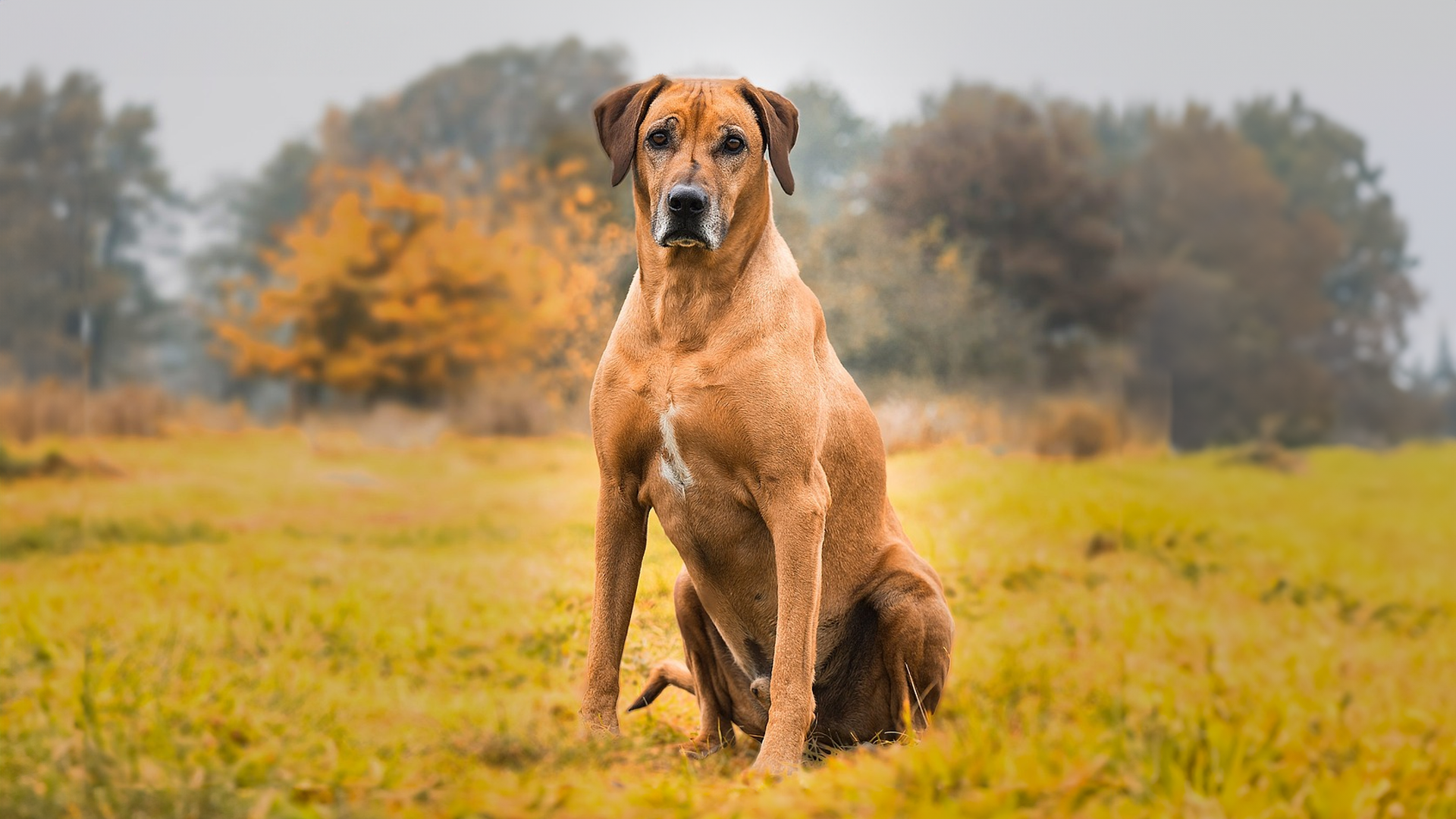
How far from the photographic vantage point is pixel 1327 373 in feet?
14.8

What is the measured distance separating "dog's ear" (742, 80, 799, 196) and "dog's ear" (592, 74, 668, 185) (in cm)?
36

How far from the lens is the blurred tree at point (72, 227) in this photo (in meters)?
7.05

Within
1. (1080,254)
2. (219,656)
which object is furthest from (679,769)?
(1080,254)

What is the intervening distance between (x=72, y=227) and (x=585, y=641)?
4.87 m

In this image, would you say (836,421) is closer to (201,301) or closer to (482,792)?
(482,792)

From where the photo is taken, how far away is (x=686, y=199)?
3.56 metres

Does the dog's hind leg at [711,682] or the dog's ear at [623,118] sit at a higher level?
the dog's ear at [623,118]

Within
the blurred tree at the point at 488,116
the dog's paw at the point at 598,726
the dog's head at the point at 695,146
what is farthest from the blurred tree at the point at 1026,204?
the dog's paw at the point at 598,726

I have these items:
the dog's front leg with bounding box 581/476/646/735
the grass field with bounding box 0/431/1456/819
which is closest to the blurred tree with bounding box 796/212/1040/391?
the grass field with bounding box 0/431/1456/819

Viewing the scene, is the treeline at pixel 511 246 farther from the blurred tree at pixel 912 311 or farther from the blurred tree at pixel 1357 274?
the blurred tree at pixel 1357 274

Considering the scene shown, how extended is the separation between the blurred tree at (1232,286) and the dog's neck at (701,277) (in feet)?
8.22

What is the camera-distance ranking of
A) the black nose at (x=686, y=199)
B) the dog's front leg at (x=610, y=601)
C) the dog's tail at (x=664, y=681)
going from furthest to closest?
1. the dog's tail at (x=664, y=681)
2. the dog's front leg at (x=610, y=601)
3. the black nose at (x=686, y=199)

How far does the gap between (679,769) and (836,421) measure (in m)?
1.50

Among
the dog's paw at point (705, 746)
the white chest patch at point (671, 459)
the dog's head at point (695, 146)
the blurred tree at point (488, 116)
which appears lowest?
the dog's paw at point (705, 746)
